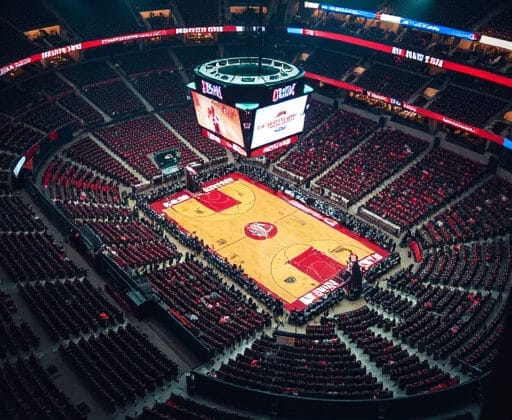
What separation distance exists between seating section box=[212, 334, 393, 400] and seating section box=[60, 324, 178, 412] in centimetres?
290

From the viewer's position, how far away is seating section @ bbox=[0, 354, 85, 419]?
19.2 meters

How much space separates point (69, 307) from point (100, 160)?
22833mm

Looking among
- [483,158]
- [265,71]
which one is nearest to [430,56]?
[483,158]

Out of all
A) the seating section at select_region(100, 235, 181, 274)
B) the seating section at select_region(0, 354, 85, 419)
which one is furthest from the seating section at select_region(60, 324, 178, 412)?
the seating section at select_region(100, 235, 181, 274)

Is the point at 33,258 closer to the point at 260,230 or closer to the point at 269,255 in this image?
the point at 269,255

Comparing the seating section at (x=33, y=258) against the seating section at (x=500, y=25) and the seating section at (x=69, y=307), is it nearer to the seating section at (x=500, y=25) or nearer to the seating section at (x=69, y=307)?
the seating section at (x=69, y=307)

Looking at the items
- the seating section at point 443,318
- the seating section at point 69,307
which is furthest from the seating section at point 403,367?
the seating section at point 69,307

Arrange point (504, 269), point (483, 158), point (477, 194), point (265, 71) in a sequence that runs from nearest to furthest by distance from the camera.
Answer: point (504, 269), point (265, 71), point (477, 194), point (483, 158)

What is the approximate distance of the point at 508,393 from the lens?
7.86 m

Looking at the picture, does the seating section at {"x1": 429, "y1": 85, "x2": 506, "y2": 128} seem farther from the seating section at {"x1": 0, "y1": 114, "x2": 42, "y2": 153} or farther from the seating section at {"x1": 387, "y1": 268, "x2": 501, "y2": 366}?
the seating section at {"x1": 0, "y1": 114, "x2": 42, "y2": 153}

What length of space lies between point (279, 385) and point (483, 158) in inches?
1179

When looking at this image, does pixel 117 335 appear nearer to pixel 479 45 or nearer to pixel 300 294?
pixel 300 294

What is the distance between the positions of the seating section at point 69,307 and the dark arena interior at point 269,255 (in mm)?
109

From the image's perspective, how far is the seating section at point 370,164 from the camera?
44.4m
